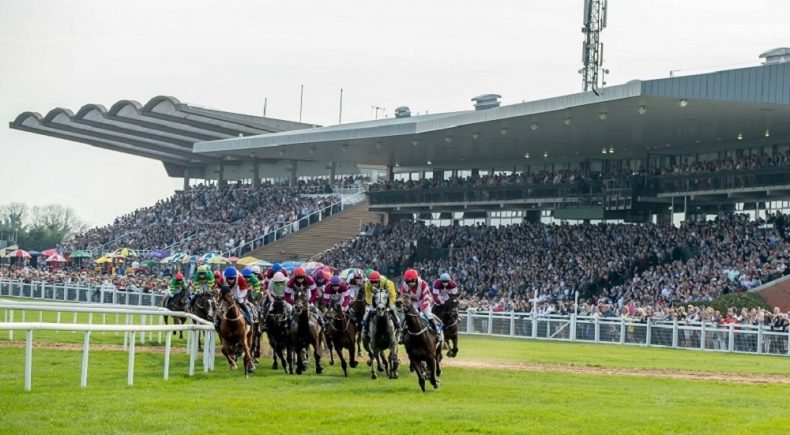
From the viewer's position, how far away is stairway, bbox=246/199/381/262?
62.0m

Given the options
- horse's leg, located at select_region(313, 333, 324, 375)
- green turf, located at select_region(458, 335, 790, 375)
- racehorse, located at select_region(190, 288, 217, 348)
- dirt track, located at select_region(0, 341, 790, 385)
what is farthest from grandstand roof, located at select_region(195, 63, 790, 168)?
horse's leg, located at select_region(313, 333, 324, 375)

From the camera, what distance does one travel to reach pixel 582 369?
80.5 ft

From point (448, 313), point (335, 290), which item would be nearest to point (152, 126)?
point (448, 313)

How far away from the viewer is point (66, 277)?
55375 millimetres

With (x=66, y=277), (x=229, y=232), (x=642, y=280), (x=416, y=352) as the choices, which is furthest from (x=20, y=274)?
Answer: (x=416, y=352)

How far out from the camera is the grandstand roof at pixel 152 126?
2616 inches

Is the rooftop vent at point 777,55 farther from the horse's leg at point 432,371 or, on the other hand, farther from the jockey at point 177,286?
the horse's leg at point 432,371

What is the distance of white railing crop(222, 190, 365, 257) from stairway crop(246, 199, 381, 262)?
29 centimetres

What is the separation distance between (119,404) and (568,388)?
22.6ft

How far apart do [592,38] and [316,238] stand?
18451mm

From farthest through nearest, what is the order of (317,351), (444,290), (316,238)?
(316,238), (444,290), (317,351)

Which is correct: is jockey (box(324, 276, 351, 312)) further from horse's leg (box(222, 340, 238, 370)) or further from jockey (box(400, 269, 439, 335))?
jockey (box(400, 269, 439, 335))

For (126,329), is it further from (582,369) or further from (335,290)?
(582,369)

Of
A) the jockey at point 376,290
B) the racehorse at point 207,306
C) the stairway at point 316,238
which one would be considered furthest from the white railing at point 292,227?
the jockey at point 376,290
